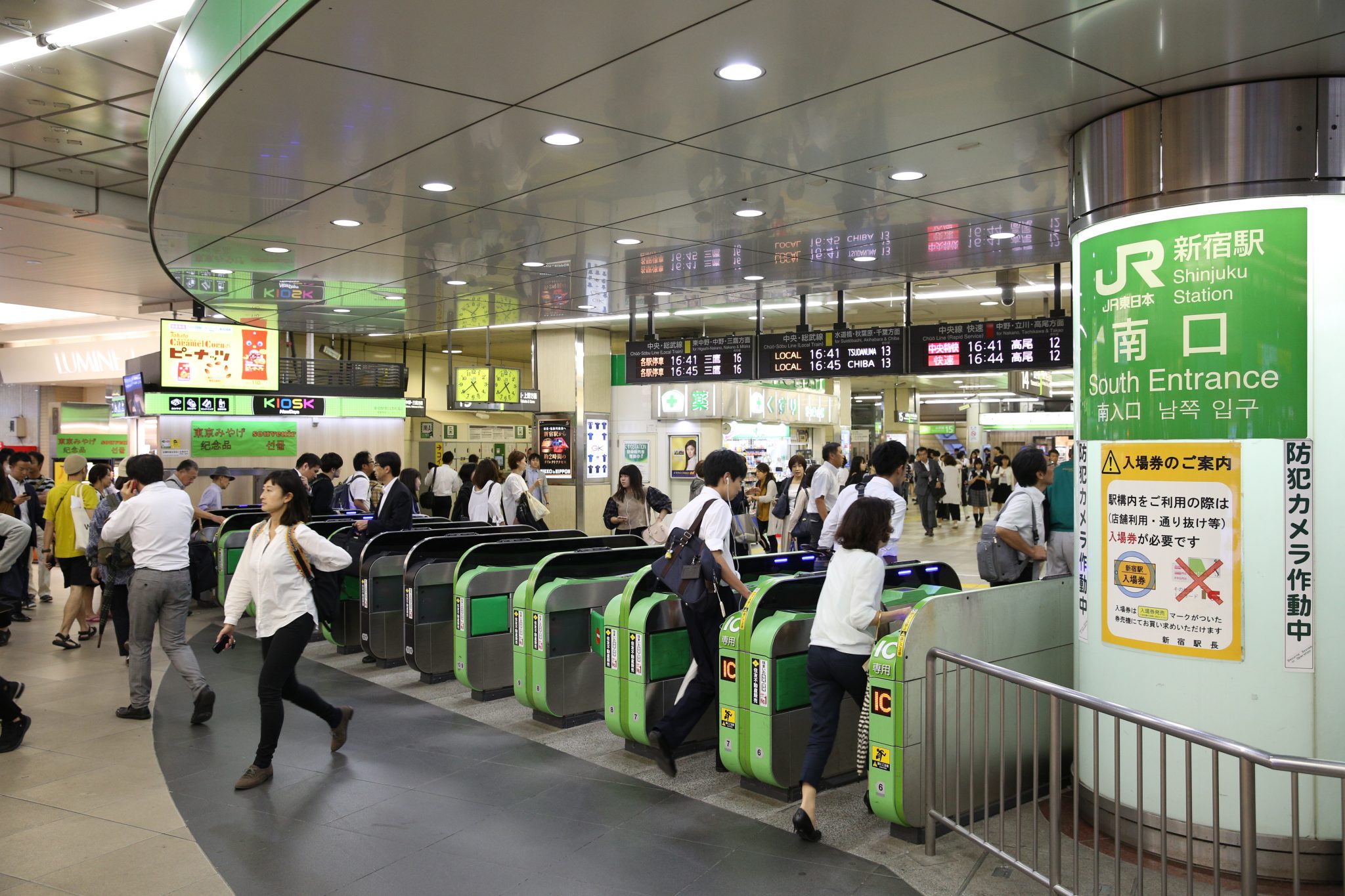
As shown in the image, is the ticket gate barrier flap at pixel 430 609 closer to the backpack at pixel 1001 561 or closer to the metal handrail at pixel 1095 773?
the backpack at pixel 1001 561

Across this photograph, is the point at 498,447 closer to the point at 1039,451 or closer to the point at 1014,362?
the point at 1014,362

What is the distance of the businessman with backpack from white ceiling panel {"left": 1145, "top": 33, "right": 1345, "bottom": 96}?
272 centimetres

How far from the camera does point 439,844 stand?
4.42 meters

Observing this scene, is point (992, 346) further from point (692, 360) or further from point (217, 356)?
point (217, 356)

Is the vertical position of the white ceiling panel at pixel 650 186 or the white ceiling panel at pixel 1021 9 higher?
the white ceiling panel at pixel 650 186

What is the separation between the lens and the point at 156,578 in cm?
622

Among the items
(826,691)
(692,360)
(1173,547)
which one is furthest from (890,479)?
(692,360)

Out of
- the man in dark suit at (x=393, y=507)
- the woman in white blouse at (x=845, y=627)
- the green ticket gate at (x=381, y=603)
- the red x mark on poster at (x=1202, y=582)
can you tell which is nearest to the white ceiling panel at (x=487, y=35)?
the woman in white blouse at (x=845, y=627)

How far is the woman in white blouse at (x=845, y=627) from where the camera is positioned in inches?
174

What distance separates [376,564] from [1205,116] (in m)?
6.39

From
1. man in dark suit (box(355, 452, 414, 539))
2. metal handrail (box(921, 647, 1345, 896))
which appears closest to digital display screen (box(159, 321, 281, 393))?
man in dark suit (box(355, 452, 414, 539))

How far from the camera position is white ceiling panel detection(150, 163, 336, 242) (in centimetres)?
616

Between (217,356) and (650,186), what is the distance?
894 centimetres

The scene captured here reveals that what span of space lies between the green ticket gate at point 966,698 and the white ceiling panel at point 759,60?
238 cm
